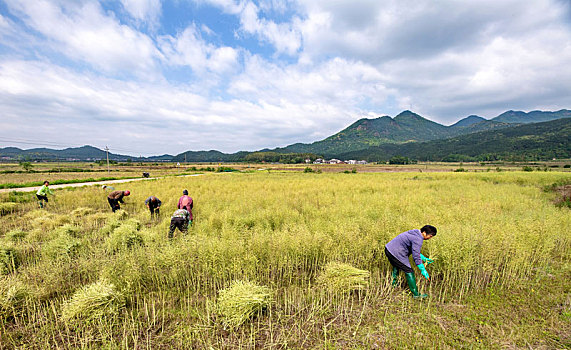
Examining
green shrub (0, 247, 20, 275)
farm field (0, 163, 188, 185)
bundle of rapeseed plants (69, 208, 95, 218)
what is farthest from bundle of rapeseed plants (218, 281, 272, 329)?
farm field (0, 163, 188, 185)

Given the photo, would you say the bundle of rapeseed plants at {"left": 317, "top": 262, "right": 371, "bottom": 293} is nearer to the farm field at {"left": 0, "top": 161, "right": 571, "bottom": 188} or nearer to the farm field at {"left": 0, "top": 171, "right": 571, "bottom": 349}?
the farm field at {"left": 0, "top": 171, "right": 571, "bottom": 349}

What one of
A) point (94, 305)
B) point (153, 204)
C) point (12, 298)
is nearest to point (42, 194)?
point (153, 204)

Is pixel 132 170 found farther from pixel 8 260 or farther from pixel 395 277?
pixel 395 277

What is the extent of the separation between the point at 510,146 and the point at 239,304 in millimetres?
156449

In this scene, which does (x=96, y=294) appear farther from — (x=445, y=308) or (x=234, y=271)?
(x=445, y=308)

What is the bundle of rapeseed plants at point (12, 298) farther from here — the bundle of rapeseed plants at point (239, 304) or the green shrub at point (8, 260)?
the bundle of rapeseed plants at point (239, 304)

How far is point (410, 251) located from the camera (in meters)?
4.66

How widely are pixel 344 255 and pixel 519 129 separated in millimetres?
198269

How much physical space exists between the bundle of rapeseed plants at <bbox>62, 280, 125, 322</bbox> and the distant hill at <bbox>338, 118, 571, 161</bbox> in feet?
415

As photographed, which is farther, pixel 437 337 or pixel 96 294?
pixel 96 294

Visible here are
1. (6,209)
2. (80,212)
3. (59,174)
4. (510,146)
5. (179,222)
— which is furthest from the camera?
(510,146)

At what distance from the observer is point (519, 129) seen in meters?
136

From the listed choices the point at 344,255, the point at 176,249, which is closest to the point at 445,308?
the point at 344,255

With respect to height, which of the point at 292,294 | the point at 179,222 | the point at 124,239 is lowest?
the point at 292,294
